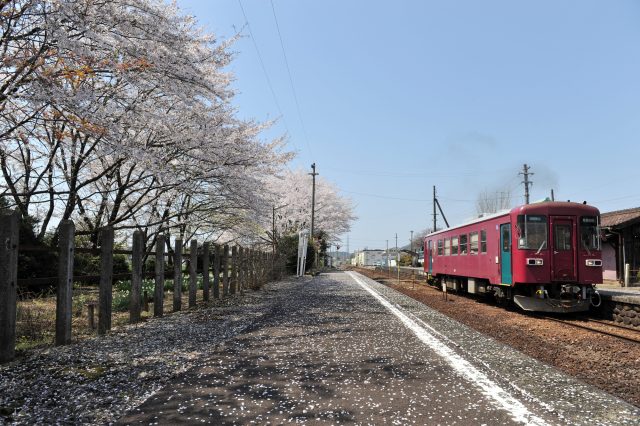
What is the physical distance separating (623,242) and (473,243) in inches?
542

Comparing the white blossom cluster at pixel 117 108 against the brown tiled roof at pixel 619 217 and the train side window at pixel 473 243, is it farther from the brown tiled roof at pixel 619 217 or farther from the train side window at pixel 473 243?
the brown tiled roof at pixel 619 217

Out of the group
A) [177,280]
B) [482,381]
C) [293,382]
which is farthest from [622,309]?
[177,280]

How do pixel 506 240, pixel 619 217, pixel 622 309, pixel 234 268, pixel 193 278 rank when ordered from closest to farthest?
pixel 193 278, pixel 622 309, pixel 506 240, pixel 234 268, pixel 619 217

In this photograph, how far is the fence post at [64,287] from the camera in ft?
20.2

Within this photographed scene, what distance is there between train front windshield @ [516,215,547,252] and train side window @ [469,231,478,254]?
3.64 metres

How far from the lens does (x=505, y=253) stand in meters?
12.9

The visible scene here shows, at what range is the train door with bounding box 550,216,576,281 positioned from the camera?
1198 cm

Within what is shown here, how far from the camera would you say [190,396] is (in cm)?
421

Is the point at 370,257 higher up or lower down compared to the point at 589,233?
lower down

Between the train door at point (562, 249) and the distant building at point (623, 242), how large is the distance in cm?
1385

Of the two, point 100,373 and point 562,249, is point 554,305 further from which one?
point 100,373

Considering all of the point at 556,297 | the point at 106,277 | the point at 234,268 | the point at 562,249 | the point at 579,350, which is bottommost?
the point at 579,350

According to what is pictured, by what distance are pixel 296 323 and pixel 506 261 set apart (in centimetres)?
702

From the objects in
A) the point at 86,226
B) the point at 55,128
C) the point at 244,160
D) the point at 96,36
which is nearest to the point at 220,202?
the point at 244,160
